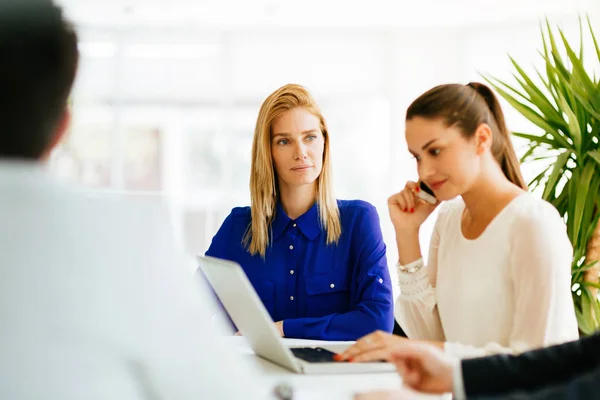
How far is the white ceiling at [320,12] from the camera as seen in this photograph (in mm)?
7688

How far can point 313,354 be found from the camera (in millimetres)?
2004

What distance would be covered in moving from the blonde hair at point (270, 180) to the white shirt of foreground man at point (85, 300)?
76.7 inches

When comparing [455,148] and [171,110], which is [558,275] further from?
[171,110]

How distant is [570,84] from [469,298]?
1329mm

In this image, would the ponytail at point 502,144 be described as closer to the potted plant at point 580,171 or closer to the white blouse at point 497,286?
the white blouse at point 497,286

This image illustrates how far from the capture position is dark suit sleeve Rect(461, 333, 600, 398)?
1428mm

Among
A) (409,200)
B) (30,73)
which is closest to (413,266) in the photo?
(409,200)

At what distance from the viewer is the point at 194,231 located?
9125mm

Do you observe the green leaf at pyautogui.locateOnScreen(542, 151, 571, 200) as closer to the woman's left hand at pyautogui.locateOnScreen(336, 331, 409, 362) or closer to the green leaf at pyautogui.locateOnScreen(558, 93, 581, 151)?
the green leaf at pyautogui.locateOnScreen(558, 93, 581, 151)

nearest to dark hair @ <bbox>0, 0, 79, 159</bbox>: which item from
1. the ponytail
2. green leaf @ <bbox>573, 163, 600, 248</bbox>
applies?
the ponytail

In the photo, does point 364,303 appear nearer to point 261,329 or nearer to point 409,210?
point 409,210

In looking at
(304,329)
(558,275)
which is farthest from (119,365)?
(304,329)

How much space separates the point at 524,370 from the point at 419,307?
741 mm

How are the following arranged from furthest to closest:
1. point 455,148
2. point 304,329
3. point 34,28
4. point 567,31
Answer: point 567,31 < point 304,329 < point 455,148 < point 34,28
